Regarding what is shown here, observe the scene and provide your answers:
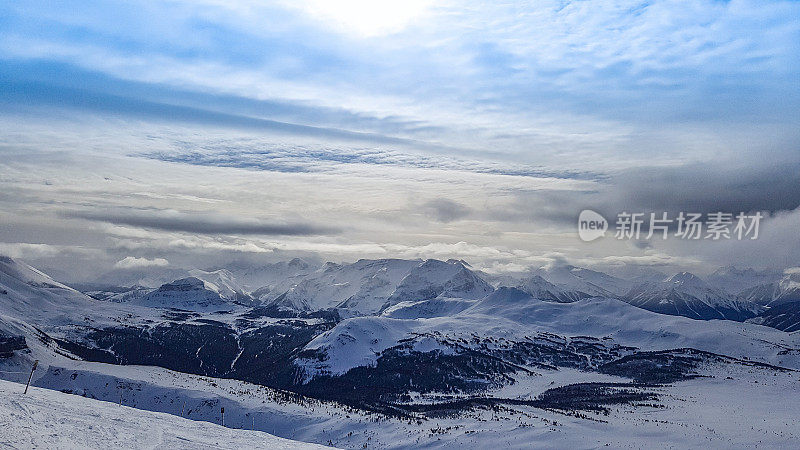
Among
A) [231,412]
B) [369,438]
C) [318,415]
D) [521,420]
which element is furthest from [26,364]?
[521,420]

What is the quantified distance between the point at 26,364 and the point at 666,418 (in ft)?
708

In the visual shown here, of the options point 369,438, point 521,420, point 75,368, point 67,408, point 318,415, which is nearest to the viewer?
point 67,408

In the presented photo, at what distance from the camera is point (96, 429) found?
3794cm

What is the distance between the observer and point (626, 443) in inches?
4710

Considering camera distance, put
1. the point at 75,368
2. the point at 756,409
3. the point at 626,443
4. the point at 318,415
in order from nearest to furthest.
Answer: the point at 626,443 < the point at 318,415 < the point at 756,409 < the point at 75,368

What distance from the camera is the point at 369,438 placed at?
133125mm

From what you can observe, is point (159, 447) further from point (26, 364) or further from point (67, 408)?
point (26, 364)

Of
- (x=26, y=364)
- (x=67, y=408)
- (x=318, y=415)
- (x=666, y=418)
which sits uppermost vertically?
(x=67, y=408)

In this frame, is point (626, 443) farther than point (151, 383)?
No

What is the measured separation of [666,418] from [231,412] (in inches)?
5055

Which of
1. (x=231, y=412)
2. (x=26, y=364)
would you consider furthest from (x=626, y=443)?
(x=26, y=364)

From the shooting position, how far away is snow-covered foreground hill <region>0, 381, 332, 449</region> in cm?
3244

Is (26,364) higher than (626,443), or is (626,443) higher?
(626,443)

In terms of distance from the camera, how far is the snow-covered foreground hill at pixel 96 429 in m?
32.4
